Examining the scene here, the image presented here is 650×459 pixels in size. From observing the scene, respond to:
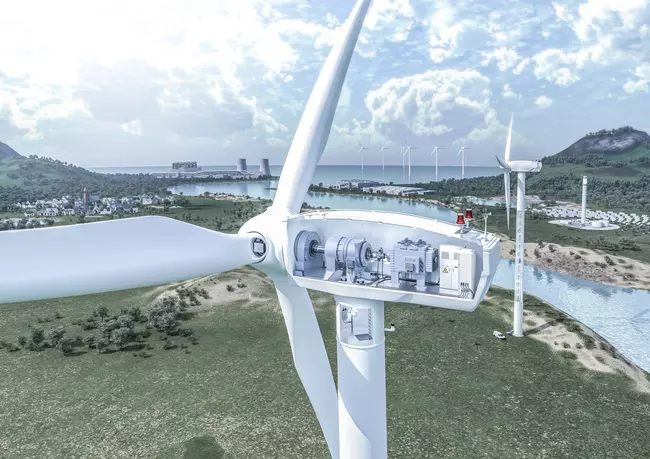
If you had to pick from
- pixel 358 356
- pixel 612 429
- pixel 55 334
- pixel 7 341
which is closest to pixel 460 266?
pixel 358 356

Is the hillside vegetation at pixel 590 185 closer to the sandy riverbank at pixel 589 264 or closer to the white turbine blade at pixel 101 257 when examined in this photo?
the sandy riverbank at pixel 589 264

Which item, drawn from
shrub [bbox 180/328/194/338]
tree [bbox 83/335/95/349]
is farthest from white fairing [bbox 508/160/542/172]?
tree [bbox 83/335/95/349]

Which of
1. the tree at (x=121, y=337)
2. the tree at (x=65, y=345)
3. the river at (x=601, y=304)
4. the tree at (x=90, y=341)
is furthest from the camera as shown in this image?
the river at (x=601, y=304)

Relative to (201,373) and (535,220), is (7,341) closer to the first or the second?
(201,373)

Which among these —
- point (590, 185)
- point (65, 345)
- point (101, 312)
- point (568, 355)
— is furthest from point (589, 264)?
point (590, 185)

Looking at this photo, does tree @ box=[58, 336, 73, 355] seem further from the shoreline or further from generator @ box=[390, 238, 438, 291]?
the shoreline

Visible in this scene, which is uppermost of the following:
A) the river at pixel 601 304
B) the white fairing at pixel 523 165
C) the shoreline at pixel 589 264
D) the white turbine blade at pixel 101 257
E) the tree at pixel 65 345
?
the white fairing at pixel 523 165

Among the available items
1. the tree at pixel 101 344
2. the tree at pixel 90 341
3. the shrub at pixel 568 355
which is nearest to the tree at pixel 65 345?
the tree at pixel 90 341
